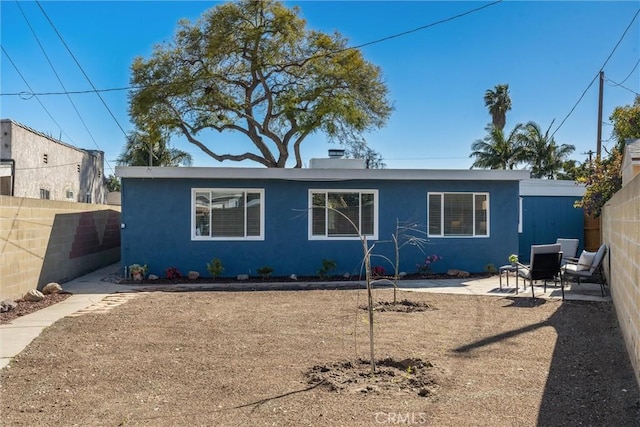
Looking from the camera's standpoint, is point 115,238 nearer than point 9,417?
No

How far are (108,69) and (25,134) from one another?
3.90m

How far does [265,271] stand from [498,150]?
23.7m

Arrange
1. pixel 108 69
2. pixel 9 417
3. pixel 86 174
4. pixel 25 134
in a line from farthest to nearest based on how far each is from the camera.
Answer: pixel 86 174 < pixel 108 69 < pixel 25 134 < pixel 9 417

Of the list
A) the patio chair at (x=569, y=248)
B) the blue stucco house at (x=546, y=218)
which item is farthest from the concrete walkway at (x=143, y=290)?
the blue stucco house at (x=546, y=218)

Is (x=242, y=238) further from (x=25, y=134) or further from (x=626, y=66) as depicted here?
(x=626, y=66)

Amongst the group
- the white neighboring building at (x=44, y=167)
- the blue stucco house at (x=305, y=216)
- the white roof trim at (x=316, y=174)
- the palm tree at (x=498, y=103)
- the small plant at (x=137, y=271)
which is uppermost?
the palm tree at (x=498, y=103)

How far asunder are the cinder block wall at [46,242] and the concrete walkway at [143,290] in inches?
20.4

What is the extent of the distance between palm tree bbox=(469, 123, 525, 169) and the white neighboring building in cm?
2196

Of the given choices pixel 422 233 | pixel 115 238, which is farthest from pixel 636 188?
pixel 115 238

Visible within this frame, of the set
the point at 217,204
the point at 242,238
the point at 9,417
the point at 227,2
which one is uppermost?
the point at 227,2

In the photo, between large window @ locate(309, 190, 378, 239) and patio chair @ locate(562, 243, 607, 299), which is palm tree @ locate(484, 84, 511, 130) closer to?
large window @ locate(309, 190, 378, 239)

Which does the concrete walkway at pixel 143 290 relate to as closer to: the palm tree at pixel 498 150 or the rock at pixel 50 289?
the rock at pixel 50 289

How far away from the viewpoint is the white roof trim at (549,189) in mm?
17094

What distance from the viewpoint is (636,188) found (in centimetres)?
504
